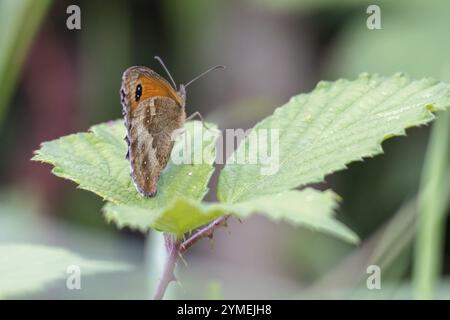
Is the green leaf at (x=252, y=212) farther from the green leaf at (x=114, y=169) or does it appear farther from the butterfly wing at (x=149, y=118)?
the butterfly wing at (x=149, y=118)

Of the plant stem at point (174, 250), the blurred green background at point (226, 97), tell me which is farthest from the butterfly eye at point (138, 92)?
the blurred green background at point (226, 97)

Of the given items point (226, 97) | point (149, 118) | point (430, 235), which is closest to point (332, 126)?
point (149, 118)

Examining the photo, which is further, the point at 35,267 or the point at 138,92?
the point at 138,92

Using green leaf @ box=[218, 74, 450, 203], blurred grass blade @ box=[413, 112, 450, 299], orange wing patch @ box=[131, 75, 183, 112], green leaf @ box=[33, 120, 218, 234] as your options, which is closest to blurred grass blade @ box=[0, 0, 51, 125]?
orange wing patch @ box=[131, 75, 183, 112]

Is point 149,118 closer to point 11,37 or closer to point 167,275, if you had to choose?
point 167,275

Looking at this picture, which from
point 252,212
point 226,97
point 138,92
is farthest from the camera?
point 226,97

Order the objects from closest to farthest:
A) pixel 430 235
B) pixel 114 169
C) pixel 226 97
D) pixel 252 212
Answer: pixel 252 212 < pixel 114 169 < pixel 430 235 < pixel 226 97

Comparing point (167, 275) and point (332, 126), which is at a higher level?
point (332, 126)
